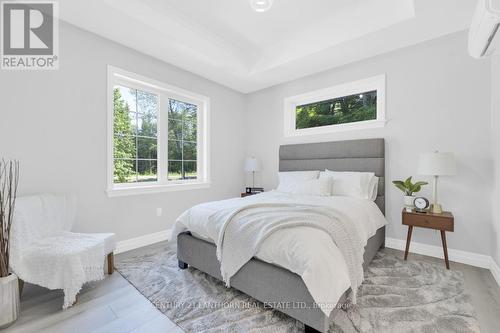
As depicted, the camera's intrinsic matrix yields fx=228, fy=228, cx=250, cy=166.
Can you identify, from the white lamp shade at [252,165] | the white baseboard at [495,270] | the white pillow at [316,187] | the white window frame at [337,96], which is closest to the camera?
the white baseboard at [495,270]

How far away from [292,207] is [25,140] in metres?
2.68

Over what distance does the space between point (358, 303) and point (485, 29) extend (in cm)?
231

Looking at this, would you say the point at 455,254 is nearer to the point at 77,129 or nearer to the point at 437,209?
the point at 437,209

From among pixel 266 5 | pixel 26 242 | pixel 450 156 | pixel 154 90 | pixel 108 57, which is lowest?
pixel 26 242

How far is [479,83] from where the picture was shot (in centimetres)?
253

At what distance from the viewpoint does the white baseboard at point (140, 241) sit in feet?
9.53

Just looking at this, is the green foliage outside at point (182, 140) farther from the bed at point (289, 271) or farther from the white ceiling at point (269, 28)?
the bed at point (289, 271)

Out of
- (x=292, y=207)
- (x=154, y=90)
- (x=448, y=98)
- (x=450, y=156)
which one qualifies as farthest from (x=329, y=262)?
(x=154, y=90)

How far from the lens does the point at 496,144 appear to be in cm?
227

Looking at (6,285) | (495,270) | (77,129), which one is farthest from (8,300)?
(495,270)

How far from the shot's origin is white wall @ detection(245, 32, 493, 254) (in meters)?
2.51

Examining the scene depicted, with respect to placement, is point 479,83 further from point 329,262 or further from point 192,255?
point 192,255

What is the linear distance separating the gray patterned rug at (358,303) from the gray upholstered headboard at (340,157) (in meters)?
1.09

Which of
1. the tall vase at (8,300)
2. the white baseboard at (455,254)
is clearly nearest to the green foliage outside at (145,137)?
the tall vase at (8,300)
